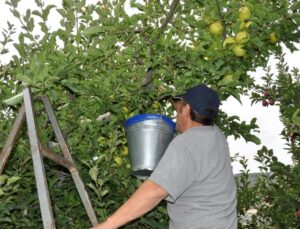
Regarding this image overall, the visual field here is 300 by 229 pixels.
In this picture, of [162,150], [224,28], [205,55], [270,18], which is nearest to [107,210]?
[162,150]

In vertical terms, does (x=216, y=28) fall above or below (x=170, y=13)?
below

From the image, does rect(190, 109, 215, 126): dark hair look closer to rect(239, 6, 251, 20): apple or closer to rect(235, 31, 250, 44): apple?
rect(235, 31, 250, 44): apple

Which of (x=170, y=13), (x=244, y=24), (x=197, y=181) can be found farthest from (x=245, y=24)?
(x=197, y=181)

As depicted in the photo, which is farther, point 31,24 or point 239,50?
point 31,24

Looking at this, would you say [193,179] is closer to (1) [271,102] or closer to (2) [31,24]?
(2) [31,24]

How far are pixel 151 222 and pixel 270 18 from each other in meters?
1.41

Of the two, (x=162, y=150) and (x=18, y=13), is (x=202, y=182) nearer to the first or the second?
(x=162, y=150)

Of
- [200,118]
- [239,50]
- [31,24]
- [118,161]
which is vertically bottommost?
[118,161]

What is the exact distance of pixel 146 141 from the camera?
298 centimetres

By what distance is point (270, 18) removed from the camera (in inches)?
127

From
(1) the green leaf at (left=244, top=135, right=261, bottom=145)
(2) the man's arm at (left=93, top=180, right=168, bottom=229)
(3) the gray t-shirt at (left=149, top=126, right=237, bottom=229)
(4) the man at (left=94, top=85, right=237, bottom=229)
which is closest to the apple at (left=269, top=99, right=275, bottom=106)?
(1) the green leaf at (left=244, top=135, right=261, bottom=145)

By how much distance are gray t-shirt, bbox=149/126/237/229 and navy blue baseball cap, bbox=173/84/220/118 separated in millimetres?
95

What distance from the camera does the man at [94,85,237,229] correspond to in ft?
Answer: 7.62

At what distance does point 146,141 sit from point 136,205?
2.46 feet
